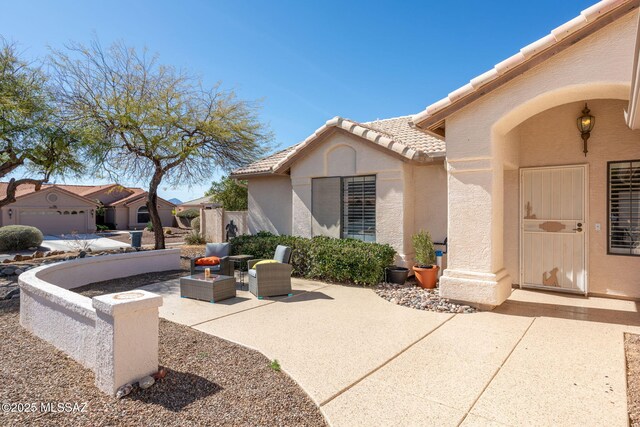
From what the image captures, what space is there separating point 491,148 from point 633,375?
12.9ft

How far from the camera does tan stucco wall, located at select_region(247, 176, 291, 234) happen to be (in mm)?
12703

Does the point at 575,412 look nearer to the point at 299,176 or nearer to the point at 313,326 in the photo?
the point at 313,326

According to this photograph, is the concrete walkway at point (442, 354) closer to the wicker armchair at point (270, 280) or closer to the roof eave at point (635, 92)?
the wicker armchair at point (270, 280)

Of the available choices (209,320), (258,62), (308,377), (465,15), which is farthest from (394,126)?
(308,377)

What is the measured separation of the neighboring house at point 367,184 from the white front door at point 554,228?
196cm

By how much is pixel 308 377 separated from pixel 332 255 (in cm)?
525

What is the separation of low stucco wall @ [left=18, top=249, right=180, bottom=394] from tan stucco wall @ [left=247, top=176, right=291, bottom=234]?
7.54 metres

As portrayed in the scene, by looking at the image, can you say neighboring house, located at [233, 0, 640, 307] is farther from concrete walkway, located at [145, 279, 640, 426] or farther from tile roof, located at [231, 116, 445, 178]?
concrete walkway, located at [145, 279, 640, 426]

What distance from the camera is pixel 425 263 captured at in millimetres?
8500

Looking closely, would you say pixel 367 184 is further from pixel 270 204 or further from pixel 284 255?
pixel 270 204

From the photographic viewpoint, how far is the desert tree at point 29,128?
10.6 m

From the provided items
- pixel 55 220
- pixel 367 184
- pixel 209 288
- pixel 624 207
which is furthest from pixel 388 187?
pixel 55 220

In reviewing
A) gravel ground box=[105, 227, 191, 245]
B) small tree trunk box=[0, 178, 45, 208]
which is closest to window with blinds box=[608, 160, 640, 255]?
small tree trunk box=[0, 178, 45, 208]

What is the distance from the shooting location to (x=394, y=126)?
507 inches
